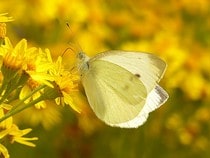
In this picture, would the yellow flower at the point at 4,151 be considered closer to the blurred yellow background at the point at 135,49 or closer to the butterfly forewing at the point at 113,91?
the butterfly forewing at the point at 113,91

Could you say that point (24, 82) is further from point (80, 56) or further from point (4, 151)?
point (80, 56)

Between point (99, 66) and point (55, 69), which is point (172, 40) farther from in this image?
point (55, 69)

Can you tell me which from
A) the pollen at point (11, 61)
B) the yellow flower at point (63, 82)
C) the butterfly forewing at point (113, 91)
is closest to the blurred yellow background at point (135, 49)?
the butterfly forewing at point (113, 91)

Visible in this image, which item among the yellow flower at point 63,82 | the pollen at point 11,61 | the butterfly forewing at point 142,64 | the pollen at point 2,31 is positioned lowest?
the butterfly forewing at point 142,64

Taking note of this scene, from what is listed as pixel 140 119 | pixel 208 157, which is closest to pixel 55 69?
pixel 140 119

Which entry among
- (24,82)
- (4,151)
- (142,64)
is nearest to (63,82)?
(24,82)
